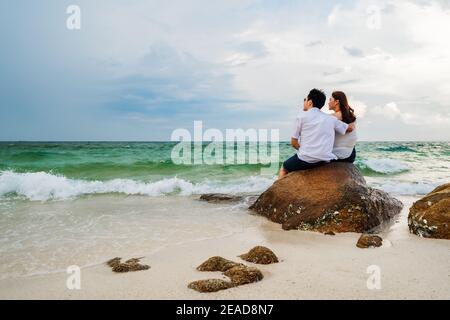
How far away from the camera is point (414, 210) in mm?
5504

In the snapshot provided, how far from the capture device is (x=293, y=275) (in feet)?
11.6

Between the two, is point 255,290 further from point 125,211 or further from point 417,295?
point 125,211

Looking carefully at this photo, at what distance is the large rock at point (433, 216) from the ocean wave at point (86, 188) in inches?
238

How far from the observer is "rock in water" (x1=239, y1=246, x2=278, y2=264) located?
398 cm

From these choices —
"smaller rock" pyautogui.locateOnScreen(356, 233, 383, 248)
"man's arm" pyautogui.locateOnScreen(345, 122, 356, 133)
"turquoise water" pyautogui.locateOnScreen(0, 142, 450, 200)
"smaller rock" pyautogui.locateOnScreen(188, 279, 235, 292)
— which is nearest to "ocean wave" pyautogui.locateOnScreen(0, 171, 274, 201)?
"turquoise water" pyautogui.locateOnScreen(0, 142, 450, 200)

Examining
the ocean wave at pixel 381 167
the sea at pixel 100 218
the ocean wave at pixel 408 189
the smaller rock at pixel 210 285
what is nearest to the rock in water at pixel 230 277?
the smaller rock at pixel 210 285

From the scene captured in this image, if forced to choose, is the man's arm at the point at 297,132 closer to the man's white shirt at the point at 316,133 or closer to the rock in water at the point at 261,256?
the man's white shirt at the point at 316,133

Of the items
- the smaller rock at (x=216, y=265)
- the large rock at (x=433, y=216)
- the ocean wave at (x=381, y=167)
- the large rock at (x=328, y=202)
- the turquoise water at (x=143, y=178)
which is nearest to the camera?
the smaller rock at (x=216, y=265)

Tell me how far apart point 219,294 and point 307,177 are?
3568 mm

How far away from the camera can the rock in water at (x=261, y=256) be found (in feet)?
13.0

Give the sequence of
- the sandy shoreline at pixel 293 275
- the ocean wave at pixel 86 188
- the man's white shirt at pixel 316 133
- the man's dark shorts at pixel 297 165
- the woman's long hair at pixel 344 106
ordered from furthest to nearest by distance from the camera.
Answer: the ocean wave at pixel 86 188, the man's dark shorts at pixel 297 165, the woman's long hair at pixel 344 106, the man's white shirt at pixel 316 133, the sandy shoreline at pixel 293 275

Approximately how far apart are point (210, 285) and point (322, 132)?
3437 millimetres
